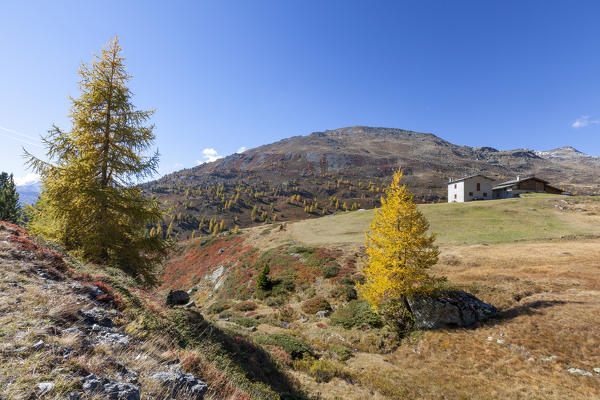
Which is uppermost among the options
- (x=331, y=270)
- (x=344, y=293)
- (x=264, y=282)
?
(x=331, y=270)

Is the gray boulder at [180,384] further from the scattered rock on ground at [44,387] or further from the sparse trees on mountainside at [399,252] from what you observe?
the sparse trees on mountainside at [399,252]

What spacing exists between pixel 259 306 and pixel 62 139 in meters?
19.6

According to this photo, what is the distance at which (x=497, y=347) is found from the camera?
12.5 metres

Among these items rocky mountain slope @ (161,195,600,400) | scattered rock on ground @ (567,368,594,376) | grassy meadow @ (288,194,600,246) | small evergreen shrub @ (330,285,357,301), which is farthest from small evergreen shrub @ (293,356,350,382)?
grassy meadow @ (288,194,600,246)

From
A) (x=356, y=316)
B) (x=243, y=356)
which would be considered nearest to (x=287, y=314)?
(x=356, y=316)

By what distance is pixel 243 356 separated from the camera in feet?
29.6

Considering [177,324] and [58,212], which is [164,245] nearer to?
[58,212]

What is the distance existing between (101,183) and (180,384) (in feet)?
40.4

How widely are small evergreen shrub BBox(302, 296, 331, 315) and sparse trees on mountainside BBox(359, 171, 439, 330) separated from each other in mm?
5836

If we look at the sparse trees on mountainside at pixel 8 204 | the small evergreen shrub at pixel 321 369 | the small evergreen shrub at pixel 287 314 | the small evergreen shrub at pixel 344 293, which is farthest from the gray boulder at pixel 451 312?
the sparse trees on mountainside at pixel 8 204

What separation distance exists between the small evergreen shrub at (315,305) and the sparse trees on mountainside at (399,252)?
5836 millimetres

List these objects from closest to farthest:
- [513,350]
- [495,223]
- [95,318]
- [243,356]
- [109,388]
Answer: [109,388]
[95,318]
[243,356]
[513,350]
[495,223]

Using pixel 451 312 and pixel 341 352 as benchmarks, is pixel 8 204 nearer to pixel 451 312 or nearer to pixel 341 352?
pixel 341 352

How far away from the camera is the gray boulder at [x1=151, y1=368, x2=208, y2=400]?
418 centimetres
